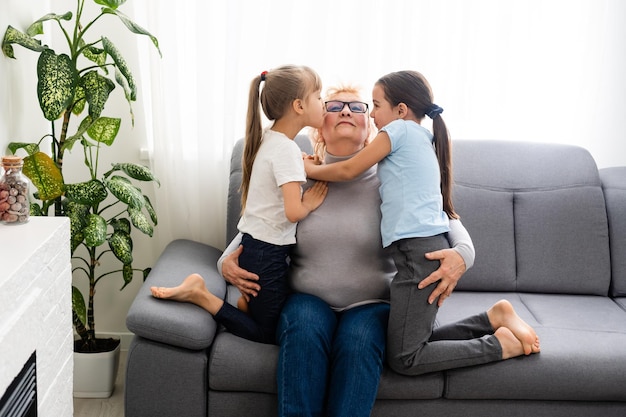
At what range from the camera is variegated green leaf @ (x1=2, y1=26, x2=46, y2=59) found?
94.0 inches

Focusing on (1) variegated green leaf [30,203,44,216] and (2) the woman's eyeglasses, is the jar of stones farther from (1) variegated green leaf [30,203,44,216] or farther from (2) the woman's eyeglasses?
(2) the woman's eyeglasses

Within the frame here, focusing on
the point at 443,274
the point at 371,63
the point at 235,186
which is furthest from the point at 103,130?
the point at 443,274

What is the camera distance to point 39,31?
2541 mm

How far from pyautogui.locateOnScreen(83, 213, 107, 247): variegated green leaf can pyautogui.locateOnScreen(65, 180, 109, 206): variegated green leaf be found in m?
0.06

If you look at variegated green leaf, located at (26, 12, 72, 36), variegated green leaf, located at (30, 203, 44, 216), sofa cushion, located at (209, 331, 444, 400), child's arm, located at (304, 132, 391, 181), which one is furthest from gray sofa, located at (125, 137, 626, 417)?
variegated green leaf, located at (26, 12, 72, 36)

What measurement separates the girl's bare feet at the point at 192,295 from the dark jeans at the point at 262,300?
0.10ft

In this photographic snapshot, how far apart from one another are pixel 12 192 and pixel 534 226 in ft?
6.25

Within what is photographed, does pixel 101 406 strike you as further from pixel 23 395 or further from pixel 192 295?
pixel 23 395

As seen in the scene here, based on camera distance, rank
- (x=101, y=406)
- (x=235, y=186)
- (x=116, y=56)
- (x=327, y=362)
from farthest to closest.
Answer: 1. (x=235, y=186)
2. (x=101, y=406)
3. (x=116, y=56)
4. (x=327, y=362)

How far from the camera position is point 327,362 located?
2.32 meters

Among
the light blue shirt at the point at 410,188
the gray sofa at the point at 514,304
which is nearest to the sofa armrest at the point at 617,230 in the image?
the gray sofa at the point at 514,304

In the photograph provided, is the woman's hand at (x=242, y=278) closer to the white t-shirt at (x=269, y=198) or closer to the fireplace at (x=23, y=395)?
the white t-shirt at (x=269, y=198)

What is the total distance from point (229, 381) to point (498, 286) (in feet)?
3.86

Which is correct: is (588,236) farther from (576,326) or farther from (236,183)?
(236,183)
